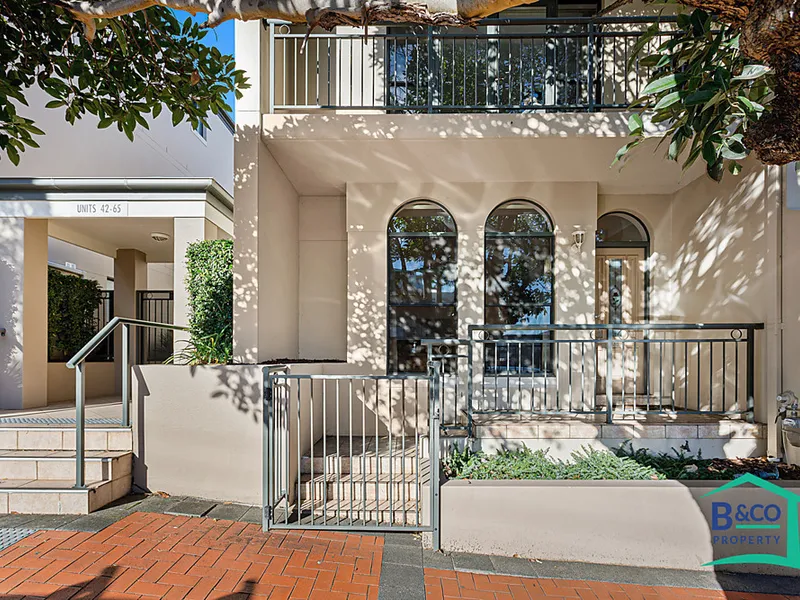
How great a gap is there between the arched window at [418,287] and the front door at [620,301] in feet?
7.34

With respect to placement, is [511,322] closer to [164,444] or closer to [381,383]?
[381,383]

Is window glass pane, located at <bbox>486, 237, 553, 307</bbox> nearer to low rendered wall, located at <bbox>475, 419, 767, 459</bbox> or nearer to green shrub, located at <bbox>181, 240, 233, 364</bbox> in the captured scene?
low rendered wall, located at <bbox>475, 419, 767, 459</bbox>

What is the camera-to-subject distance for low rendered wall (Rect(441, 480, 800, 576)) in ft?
11.4

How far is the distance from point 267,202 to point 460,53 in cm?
350

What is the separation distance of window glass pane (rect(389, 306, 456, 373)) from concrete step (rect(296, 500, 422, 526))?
7.19 ft

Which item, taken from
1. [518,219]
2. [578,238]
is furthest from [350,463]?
[578,238]

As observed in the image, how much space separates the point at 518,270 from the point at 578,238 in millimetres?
880

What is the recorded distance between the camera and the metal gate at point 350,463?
12.2ft

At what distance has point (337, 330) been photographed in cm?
646

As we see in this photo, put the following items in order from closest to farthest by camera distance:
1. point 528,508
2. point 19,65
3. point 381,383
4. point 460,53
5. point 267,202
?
point 528,508, point 19,65, point 267,202, point 381,383, point 460,53

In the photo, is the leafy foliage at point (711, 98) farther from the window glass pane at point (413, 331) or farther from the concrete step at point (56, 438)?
the concrete step at point (56, 438)

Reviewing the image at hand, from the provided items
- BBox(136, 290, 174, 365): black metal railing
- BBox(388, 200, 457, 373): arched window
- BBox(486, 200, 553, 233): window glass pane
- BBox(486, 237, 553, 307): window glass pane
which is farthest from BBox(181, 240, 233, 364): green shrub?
BBox(136, 290, 174, 365): black metal railing

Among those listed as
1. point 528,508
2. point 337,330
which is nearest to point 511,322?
point 337,330

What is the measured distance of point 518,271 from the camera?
624 cm
